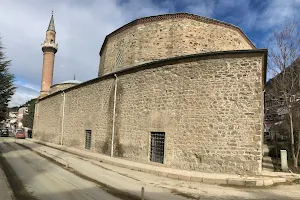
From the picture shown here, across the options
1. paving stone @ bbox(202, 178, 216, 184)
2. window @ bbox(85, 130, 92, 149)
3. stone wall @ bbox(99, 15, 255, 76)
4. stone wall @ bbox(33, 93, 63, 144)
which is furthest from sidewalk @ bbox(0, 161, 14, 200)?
stone wall @ bbox(33, 93, 63, 144)

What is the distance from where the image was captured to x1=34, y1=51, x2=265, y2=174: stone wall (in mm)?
10562

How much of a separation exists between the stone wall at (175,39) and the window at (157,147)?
642 cm

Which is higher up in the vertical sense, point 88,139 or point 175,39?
point 175,39

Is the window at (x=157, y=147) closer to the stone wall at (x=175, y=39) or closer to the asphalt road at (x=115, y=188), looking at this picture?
the asphalt road at (x=115, y=188)

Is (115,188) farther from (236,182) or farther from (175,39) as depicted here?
(175,39)

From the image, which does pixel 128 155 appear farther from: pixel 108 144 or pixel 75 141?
pixel 75 141

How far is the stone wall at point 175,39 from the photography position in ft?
58.2

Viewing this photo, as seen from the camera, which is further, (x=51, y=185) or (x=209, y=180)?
(x=209, y=180)

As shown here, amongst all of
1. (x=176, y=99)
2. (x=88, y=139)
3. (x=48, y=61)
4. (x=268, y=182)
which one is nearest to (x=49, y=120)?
(x=88, y=139)

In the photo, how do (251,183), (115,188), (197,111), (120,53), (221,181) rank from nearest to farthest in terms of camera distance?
(115,188), (251,183), (221,181), (197,111), (120,53)

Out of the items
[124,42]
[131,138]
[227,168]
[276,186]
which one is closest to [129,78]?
[131,138]

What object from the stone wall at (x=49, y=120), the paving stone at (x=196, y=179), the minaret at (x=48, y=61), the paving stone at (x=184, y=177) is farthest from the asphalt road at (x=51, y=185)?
the minaret at (x=48, y=61)

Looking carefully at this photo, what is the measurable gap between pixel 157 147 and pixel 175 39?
7995mm

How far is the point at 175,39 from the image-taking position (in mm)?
17750
